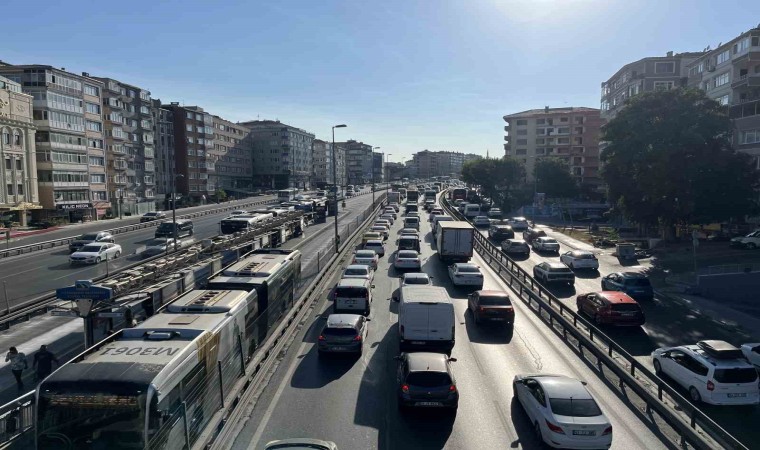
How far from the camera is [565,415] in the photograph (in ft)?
38.2

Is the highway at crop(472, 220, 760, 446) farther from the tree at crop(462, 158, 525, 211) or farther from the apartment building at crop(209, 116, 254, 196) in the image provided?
the apartment building at crop(209, 116, 254, 196)

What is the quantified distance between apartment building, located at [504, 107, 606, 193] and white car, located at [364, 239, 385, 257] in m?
78.4

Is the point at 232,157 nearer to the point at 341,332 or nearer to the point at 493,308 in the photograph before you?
the point at 493,308

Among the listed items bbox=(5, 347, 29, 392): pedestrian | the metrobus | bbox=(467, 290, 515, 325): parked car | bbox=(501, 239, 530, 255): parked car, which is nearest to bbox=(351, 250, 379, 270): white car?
bbox=(467, 290, 515, 325): parked car

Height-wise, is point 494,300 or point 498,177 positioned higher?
point 498,177

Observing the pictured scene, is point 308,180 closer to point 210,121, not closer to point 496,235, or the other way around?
point 210,121

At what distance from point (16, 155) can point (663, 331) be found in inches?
2691

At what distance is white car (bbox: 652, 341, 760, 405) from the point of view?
14.2 m

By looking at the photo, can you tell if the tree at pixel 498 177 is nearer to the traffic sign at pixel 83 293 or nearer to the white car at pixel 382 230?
the white car at pixel 382 230

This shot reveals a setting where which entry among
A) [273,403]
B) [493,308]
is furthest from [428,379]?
[493,308]

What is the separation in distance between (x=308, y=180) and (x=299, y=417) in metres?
166

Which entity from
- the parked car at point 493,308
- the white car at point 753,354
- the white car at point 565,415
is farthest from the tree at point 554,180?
the white car at point 565,415

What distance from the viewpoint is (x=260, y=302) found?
1823 cm

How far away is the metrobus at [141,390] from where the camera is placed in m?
8.54
